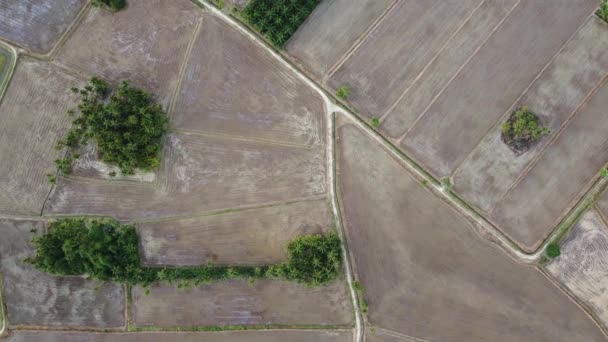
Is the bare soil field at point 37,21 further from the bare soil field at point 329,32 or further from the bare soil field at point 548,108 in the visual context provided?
the bare soil field at point 548,108

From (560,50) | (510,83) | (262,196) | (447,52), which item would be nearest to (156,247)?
(262,196)

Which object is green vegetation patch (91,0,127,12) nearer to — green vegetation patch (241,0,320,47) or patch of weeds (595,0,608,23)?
green vegetation patch (241,0,320,47)

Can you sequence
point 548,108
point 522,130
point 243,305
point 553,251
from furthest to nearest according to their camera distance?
point 243,305, point 548,108, point 522,130, point 553,251

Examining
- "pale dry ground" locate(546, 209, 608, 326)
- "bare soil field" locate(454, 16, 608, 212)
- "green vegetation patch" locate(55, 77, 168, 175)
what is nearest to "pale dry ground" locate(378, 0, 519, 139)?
"bare soil field" locate(454, 16, 608, 212)

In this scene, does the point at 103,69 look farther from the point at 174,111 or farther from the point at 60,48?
the point at 174,111

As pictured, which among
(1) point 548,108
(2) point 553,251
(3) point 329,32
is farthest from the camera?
(3) point 329,32

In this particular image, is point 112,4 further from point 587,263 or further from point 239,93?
point 587,263

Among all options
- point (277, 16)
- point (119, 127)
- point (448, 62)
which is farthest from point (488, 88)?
point (119, 127)
